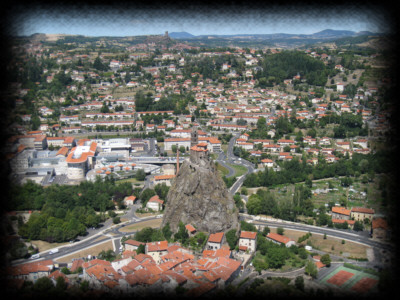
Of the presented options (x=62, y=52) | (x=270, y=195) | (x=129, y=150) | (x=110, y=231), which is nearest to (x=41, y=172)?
(x=129, y=150)

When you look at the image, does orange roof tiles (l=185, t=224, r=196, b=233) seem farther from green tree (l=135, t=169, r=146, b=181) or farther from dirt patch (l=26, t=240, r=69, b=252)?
green tree (l=135, t=169, r=146, b=181)

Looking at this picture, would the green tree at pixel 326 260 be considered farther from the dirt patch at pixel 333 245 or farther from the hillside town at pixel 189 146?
the dirt patch at pixel 333 245

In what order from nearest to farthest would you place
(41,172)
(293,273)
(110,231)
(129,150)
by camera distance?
(293,273), (110,231), (41,172), (129,150)

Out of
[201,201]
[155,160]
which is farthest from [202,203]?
[155,160]

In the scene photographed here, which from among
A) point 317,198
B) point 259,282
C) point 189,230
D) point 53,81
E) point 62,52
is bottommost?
point 317,198

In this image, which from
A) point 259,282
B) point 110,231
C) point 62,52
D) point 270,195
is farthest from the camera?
point 62,52

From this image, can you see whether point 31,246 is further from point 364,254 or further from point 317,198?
point 317,198
